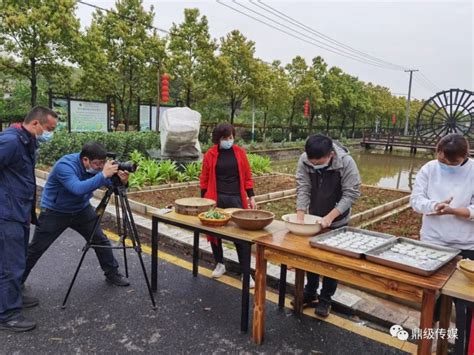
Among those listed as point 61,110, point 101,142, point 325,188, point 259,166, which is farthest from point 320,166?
point 61,110

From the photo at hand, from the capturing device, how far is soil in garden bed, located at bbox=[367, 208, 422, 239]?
5555 millimetres

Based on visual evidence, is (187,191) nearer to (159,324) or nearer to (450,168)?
(159,324)

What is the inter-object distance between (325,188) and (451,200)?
3.01 feet

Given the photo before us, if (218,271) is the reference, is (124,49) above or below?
above

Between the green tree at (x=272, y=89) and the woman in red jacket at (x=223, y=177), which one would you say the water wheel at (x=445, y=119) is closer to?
the green tree at (x=272, y=89)

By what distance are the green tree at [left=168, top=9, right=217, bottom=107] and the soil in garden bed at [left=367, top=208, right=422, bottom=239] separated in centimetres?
1347

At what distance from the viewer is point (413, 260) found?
7.39ft

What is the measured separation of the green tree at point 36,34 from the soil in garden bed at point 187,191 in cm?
860

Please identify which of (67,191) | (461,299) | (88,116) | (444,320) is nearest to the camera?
(461,299)

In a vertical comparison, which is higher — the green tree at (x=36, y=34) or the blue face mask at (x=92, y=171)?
the green tree at (x=36, y=34)

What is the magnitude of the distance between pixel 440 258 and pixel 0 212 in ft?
10.1

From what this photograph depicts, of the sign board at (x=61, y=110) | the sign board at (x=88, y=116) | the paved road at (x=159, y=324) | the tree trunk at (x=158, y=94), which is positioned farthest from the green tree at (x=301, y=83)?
the paved road at (x=159, y=324)

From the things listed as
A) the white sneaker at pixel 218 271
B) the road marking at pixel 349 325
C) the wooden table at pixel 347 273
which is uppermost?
the wooden table at pixel 347 273

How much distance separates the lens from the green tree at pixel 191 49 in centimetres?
1791
